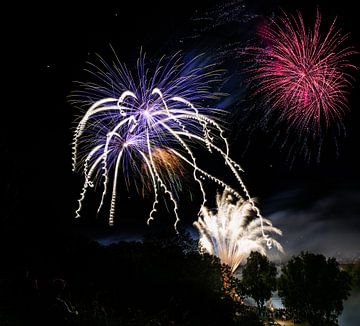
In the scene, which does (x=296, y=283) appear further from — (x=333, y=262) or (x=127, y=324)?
(x=127, y=324)

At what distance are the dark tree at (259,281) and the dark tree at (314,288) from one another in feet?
15.8

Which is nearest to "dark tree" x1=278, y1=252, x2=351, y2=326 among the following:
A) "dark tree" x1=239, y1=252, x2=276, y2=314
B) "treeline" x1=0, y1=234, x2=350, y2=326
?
"dark tree" x1=239, y1=252, x2=276, y2=314

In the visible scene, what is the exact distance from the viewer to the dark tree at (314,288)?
50844mm

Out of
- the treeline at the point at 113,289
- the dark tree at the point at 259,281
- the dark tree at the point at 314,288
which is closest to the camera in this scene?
the treeline at the point at 113,289

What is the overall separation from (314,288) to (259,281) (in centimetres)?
1197

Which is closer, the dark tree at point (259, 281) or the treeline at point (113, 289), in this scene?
the treeline at point (113, 289)

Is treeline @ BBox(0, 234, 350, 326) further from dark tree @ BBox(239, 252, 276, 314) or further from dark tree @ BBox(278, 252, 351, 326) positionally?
dark tree @ BBox(239, 252, 276, 314)

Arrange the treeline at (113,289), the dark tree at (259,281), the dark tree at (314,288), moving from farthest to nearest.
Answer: the dark tree at (259,281)
the dark tree at (314,288)
the treeline at (113,289)

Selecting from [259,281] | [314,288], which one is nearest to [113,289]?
[314,288]

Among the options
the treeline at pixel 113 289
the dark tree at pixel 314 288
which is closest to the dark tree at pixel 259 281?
the dark tree at pixel 314 288

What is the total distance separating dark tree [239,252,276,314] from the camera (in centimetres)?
6166

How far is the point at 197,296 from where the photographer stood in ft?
64.2

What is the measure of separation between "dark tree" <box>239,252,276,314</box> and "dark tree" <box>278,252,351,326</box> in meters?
4.82

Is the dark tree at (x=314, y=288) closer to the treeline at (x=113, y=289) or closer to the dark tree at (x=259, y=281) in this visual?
the dark tree at (x=259, y=281)
